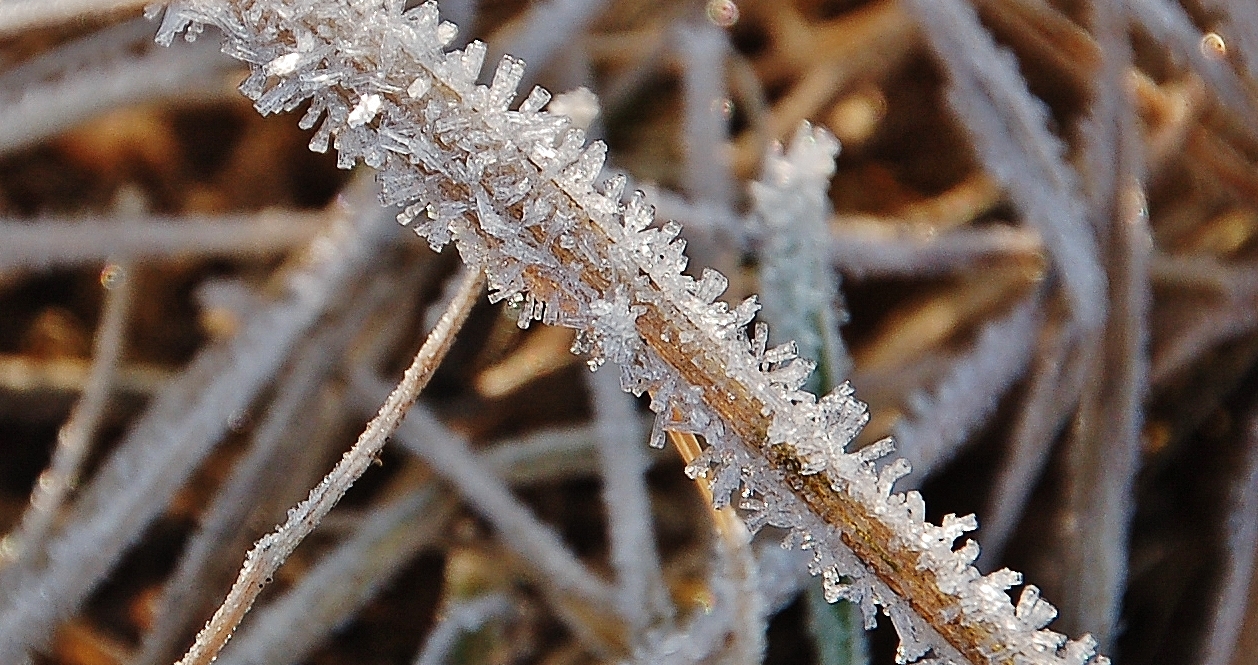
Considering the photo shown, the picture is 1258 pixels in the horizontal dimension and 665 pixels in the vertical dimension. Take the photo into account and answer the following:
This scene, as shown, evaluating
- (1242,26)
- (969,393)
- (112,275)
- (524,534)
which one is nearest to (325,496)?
(524,534)

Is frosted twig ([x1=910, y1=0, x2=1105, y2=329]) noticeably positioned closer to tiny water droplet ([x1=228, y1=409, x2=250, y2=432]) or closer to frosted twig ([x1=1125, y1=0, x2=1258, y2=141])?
frosted twig ([x1=1125, y1=0, x2=1258, y2=141])

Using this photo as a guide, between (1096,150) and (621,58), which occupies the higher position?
(621,58)

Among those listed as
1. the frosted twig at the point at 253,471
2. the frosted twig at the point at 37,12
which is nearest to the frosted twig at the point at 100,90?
the frosted twig at the point at 37,12

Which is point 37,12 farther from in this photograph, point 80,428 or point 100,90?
point 80,428

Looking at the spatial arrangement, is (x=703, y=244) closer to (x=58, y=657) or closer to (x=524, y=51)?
(x=524, y=51)

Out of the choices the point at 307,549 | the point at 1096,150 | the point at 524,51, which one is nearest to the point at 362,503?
the point at 307,549

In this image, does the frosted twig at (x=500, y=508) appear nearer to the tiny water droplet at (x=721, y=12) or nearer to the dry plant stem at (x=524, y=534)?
the dry plant stem at (x=524, y=534)
